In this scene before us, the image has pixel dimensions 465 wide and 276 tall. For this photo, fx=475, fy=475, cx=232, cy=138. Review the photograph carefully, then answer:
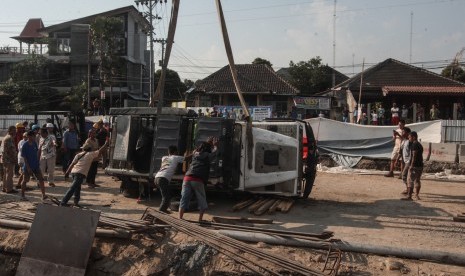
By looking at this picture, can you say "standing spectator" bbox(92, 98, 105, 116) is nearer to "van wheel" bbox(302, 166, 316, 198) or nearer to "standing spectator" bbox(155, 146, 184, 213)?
"van wheel" bbox(302, 166, 316, 198)

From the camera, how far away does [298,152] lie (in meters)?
10.5

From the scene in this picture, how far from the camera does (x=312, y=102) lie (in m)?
28.2

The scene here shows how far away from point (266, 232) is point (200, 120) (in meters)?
3.25

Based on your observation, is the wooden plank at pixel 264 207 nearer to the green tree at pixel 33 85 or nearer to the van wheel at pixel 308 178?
the van wheel at pixel 308 178

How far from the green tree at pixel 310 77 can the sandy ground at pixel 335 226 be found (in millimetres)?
36096

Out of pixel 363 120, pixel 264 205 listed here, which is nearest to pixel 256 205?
pixel 264 205

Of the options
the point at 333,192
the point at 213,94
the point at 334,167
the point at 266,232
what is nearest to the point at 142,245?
the point at 266,232

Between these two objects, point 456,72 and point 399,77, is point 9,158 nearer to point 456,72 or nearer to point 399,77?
point 399,77

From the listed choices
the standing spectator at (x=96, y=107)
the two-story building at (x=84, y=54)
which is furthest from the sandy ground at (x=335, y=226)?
the two-story building at (x=84, y=54)

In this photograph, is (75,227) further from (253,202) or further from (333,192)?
(333,192)

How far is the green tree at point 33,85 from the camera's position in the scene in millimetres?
39594

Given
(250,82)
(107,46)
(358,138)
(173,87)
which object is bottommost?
(358,138)

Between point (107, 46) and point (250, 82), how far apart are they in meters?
12.4

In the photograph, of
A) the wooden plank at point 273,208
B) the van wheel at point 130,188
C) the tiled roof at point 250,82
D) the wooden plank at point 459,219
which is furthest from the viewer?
the tiled roof at point 250,82
